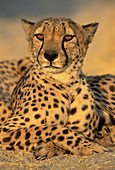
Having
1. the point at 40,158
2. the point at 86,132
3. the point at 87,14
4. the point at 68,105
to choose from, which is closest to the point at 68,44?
the point at 68,105

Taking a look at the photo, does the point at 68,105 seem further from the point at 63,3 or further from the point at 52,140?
the point at 63,3

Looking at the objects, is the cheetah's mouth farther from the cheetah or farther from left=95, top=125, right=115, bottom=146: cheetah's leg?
left=95, top=125, right=115, bottom=146: cheetah's leg

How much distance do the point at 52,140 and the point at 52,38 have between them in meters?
0.84

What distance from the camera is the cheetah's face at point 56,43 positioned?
3340 millimetres

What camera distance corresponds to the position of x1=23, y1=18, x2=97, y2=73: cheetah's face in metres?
3.34

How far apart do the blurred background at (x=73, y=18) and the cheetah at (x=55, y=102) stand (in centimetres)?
287

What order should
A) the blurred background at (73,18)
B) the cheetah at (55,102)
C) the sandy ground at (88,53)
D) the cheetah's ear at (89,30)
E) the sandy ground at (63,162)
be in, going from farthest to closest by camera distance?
the blurred background at (73,18)
the cheetah's ear at (89,30)
the cheetah at (55,102)
the sandy ground at (88,53)
the sandy ground at (63,162)

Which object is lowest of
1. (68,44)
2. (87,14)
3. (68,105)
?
(68,105)

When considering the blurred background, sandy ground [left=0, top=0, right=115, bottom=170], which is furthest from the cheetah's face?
the blurred background

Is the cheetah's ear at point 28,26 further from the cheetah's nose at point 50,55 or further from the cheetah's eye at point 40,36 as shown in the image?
the cheetah's nose at point 50,55

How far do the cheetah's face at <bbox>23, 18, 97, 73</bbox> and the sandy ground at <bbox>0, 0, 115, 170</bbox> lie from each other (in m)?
0.76

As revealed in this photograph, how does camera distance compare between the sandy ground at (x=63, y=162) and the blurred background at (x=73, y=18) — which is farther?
the blurred background at (x=73, y=18)

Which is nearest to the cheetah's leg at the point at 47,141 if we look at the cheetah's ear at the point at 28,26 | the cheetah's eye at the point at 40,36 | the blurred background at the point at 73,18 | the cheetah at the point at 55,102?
the cheetah at the point at 55,102

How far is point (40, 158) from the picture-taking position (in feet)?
9.87
